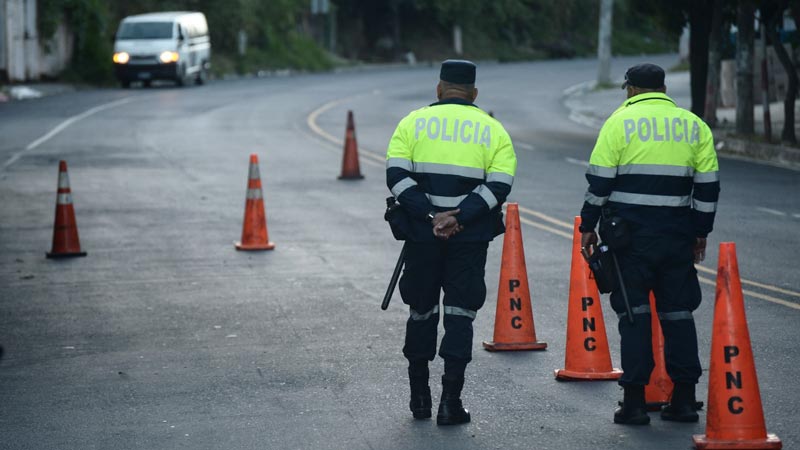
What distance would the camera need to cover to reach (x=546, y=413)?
780 cm

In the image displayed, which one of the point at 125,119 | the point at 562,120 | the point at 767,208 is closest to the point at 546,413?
the point at 767,208

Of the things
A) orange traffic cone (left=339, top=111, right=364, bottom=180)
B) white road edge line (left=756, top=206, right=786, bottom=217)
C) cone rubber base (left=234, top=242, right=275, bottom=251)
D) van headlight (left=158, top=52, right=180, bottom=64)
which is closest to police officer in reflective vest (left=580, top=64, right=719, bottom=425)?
cone rubber base (left=234, top=242, right=275, bottom=251)

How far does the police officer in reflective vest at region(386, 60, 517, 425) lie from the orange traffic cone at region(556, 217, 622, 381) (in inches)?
40.2

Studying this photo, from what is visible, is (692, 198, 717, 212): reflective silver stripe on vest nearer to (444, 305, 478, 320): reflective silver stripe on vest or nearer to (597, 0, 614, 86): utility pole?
(444, 305, 478, 320): reflective silver stripe on vest

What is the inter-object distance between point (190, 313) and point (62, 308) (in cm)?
102

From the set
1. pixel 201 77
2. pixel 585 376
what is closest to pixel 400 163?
pixel 585 376

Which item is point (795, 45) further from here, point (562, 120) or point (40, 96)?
point (40, 96)

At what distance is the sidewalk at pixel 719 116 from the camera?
24656mm

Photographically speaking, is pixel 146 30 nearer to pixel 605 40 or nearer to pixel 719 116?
Answer: pixel 605 40

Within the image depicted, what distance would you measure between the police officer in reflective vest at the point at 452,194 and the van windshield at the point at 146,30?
38125 millimetres

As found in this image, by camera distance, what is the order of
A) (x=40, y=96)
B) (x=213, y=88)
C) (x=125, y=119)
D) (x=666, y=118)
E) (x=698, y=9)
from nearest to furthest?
(x=666, y=118)
(x=698, y=9)
(x=125, y=119)
(x=40, y=96)
(x=213, y=88)

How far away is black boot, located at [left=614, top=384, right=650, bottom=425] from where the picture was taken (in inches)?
294

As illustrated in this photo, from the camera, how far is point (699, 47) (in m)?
29.7

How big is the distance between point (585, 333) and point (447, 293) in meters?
1.19
